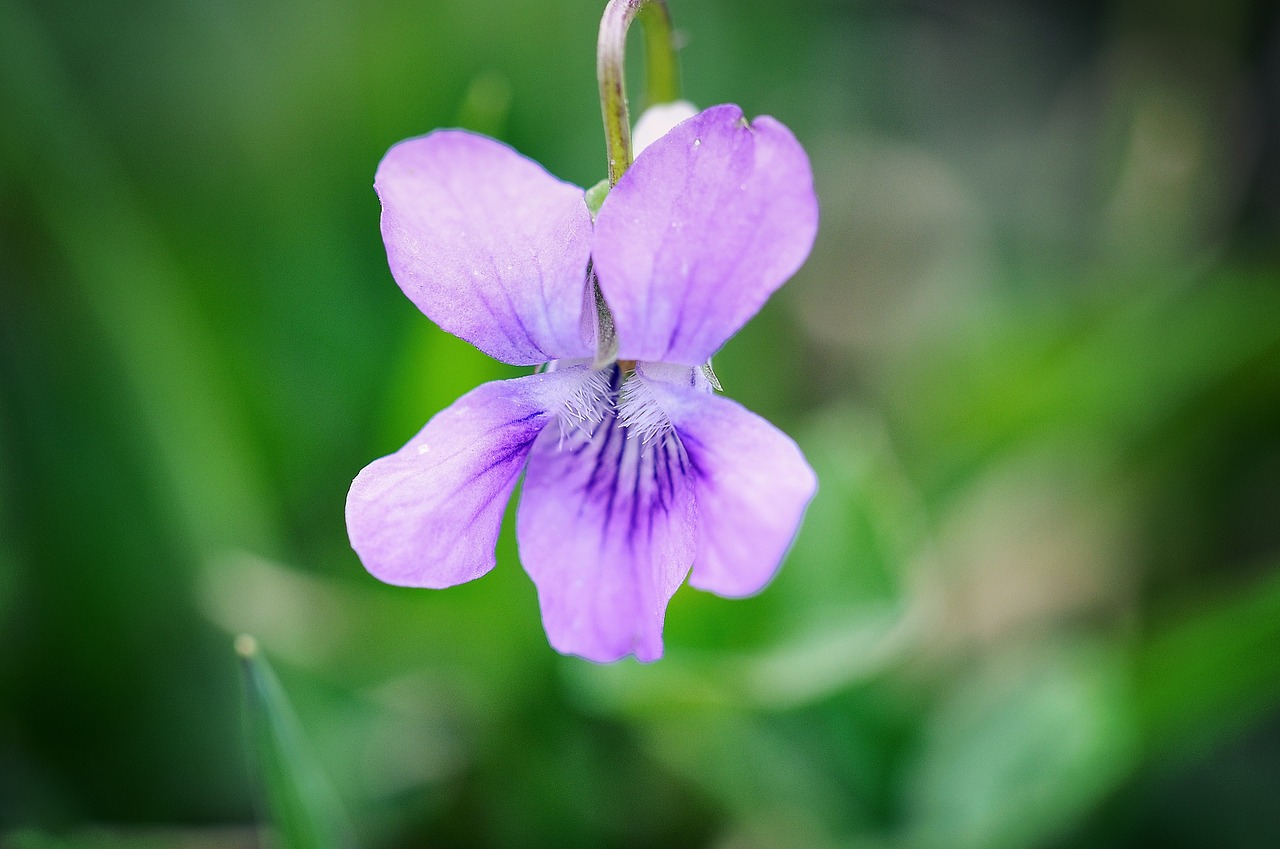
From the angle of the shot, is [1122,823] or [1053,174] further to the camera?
[1053,174]

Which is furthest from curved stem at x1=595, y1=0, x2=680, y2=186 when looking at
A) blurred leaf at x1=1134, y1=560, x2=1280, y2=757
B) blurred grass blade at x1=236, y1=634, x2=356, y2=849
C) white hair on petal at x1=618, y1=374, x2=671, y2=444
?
blurred leaf at x1=1134, y1=560, x2=1280, y2=757

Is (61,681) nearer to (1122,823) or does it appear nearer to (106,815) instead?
(106,815)

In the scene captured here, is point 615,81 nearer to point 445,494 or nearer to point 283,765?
point 445,494

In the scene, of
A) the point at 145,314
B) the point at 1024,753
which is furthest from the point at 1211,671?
the point at 145,314

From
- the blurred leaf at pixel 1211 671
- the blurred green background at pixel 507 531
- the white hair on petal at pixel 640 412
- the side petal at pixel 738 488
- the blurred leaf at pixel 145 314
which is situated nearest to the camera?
the side petal at pixel 738 488

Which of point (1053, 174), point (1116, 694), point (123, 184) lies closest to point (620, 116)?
point (1116, 694)

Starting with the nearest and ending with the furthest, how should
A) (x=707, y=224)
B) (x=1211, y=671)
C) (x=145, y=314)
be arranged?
(x=707, y=224) → (x=1211, y=671) → (x=145, y=314)

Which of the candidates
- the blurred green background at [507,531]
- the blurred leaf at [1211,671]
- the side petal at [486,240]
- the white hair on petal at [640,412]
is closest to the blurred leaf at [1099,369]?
the blurred green background at [507,531]

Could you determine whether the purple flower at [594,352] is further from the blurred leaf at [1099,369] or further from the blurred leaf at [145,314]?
the blurred leaf at [1099,369]
